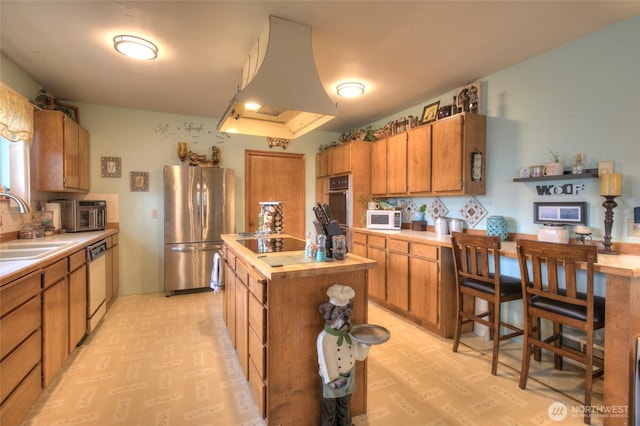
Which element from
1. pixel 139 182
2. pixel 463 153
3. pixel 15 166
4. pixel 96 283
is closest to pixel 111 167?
pixel 139 182

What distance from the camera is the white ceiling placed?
1946mm

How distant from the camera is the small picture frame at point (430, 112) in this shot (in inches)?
136

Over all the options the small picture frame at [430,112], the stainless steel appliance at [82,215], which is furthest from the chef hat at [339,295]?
the stainless steel appliance at [82,215]

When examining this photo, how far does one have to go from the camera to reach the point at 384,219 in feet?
12.6

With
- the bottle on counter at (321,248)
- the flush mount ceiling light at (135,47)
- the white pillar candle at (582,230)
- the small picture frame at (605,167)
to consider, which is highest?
the flush mount ceiling light at (135,47)

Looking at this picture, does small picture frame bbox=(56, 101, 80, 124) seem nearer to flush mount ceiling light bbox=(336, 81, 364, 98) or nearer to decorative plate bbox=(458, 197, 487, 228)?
flush mount ceiling light bbox=(336, 81, 364, 98)

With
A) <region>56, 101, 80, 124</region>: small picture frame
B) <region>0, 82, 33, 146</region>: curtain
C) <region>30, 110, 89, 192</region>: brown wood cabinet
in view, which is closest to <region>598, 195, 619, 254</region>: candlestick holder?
<region>0, 82, 33, 146</region>: curtain

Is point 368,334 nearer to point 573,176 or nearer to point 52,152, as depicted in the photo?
point 573,176

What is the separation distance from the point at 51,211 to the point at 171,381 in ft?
7.88

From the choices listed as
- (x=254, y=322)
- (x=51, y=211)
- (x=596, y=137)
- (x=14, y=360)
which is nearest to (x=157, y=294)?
(x=51, y=211)

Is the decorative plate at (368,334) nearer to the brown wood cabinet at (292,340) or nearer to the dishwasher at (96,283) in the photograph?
the brown wood cabinet at (292,340)

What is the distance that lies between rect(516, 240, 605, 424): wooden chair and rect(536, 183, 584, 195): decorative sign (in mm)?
775

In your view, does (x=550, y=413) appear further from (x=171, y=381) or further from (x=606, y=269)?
(x=171, y=381)

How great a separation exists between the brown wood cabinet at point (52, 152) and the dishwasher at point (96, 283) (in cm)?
75
